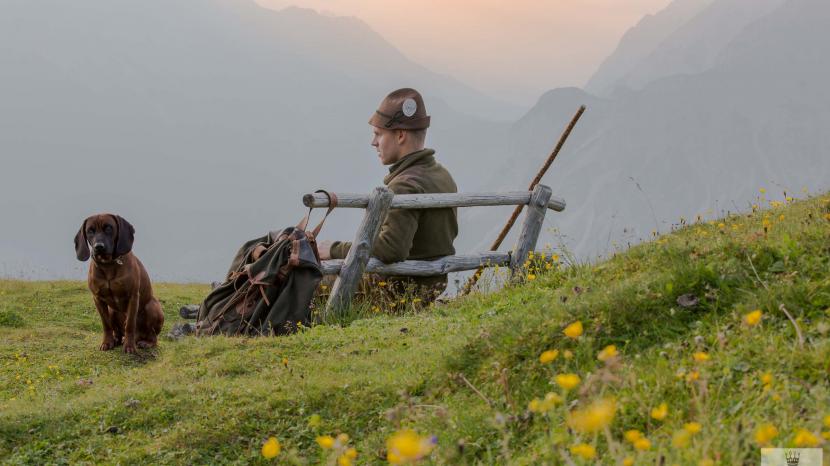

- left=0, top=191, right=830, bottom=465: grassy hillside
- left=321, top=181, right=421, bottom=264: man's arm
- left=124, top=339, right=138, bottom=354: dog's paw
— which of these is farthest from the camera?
left=321, top=181, right=421, bottom=264: man's arm

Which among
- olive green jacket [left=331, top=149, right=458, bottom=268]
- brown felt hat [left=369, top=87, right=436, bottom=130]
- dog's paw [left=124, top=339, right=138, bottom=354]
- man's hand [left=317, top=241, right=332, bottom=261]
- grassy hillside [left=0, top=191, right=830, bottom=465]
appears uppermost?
brown felt hat [left=369, top=87, right=436, bottom=130]

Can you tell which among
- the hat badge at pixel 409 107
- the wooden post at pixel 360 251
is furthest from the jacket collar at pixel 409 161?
the wooden post at pixel 360 251

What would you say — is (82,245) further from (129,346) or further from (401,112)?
(401,112)

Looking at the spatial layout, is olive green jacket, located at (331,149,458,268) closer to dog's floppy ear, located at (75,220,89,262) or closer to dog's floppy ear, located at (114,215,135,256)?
dog's floppy ear, located at (114,215,135,256)

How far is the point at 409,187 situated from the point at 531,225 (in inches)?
78.1

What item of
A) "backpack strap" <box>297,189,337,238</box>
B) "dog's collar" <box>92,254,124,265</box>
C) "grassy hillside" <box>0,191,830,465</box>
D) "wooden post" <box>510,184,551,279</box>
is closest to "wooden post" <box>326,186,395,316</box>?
"backpack strap" <box>297,189,337,238</box>

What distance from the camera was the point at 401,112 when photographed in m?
8.71

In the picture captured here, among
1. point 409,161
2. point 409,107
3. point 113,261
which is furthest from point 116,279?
point 409,107

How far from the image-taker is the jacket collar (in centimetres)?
891

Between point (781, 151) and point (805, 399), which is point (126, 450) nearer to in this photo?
point (805, 399)

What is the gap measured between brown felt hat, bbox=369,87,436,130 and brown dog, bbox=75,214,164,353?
2981 millimetres

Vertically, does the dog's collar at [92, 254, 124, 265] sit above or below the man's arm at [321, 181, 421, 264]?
below

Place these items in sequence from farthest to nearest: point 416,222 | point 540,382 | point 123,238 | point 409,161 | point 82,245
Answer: point 409,161 → point 416,222 → point 82,245 → point 123,238 → point 540,382

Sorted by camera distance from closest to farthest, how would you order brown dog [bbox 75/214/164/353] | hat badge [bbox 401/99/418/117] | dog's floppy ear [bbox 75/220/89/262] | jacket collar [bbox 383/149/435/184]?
brown dog [bbox 75/214/164/353] → dog's floppy ear [bbox 75/220/89/262] → hat badge [bbox 401/99/418/117] → jacket collar [bbox 383/149/435/184]
